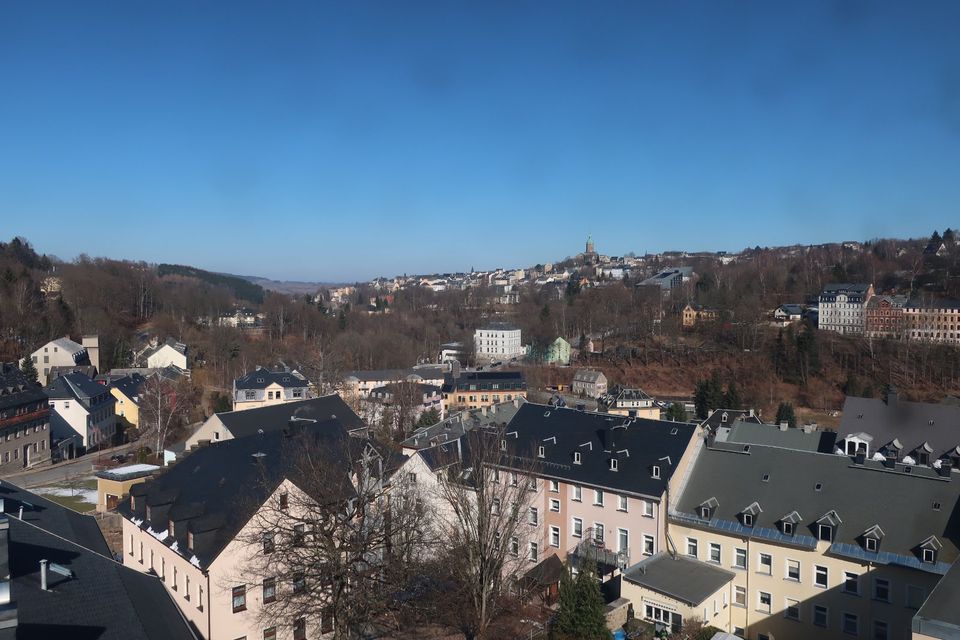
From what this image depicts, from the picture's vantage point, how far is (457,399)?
5559cm

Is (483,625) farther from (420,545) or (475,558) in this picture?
(420,545)

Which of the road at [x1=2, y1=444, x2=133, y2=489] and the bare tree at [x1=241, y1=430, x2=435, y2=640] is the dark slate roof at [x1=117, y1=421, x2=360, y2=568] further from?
the road at [x1=2, y1=444, x2=133, y2=489]

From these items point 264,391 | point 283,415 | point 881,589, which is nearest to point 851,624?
point 881,589

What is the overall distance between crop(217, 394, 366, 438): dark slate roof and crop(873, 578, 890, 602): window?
1939cm

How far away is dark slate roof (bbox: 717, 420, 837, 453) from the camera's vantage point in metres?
29.6

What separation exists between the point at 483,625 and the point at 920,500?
11.3 m

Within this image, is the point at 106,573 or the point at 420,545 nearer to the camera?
the point at 106,573

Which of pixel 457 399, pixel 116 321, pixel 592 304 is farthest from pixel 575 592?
pixel 592 304

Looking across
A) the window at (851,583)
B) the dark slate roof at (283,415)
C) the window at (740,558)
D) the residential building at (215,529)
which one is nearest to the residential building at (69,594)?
the residential building at (215,529)

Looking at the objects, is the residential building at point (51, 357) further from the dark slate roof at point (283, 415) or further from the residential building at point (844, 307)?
the residential building at point (844, 307)

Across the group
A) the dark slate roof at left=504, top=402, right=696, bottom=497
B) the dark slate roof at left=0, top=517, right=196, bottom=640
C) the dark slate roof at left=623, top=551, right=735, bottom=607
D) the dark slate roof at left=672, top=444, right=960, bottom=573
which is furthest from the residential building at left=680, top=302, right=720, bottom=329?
the dark slate roof at left=0, top=517, right=196, bottom=640

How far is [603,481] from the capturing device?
21734 mm

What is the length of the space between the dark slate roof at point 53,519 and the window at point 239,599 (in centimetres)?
293

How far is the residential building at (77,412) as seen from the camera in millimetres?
40531
